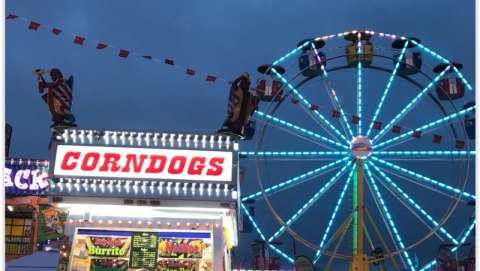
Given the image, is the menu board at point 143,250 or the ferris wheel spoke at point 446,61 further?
the ferris wheel spoke at point 446,61

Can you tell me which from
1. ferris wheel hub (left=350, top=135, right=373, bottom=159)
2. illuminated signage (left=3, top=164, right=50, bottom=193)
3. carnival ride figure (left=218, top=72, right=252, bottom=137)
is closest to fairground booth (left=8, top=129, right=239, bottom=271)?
carnival ride figure (left=218, top=72, right=252, bottom=137)

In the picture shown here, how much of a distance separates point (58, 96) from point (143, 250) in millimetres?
4165

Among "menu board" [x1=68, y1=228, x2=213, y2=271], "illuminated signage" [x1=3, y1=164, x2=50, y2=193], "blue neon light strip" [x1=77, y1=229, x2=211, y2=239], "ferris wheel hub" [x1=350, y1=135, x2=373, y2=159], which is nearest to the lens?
"menu board" [x1=68, y1=228, x2=213, y2=271]

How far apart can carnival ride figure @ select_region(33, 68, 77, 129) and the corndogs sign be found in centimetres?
67

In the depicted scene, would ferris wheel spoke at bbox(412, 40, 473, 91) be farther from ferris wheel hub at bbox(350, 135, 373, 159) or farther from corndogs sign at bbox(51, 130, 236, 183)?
corndogs sign at bbox(51, 130, 236, 183)

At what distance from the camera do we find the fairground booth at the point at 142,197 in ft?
50.1

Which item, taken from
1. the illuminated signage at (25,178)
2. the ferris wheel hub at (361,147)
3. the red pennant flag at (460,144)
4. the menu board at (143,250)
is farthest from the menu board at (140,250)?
the illuminated signage at (25,178)

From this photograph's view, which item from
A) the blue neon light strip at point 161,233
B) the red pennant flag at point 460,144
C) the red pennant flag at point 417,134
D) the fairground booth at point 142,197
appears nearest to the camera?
the fairground booth at point 142,197

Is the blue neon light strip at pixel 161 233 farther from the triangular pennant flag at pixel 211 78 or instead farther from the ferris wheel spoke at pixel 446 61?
the ferris wheel spoke at pixel 446 61

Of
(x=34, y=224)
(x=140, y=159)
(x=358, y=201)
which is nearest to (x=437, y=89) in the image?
(x=358, y=201)

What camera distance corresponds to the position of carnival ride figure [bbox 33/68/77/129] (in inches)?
633

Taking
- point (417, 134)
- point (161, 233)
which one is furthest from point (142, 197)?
point (417, 134)

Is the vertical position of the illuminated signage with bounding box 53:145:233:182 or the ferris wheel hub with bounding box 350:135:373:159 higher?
the ferris wheel hub with bounding box 350:135:373:159

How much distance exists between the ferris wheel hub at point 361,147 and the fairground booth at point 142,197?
7908mm
